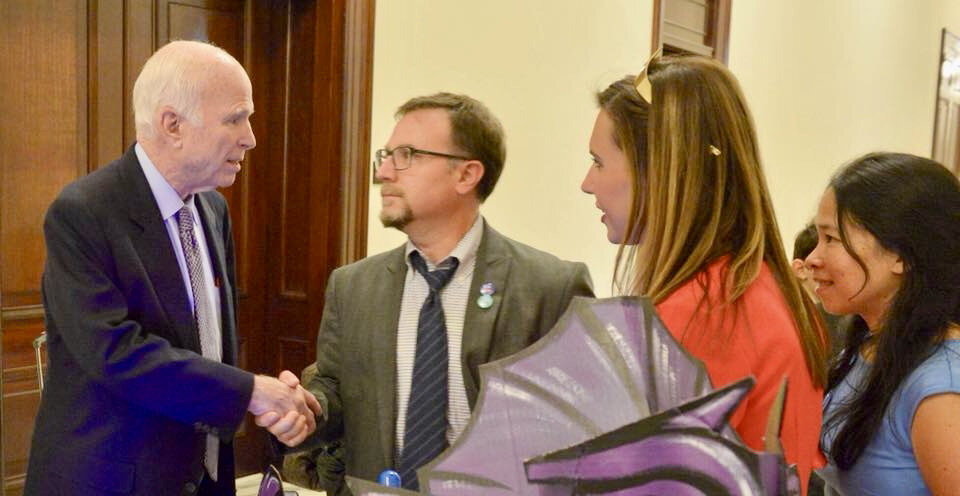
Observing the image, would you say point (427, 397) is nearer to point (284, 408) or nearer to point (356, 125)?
point (284, 408)

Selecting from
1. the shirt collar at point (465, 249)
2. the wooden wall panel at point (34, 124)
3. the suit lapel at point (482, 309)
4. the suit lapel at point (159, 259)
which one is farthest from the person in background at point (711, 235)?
the wooden wall panel at point (34, 124)

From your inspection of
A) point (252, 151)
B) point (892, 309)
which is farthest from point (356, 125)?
point (892, 309)

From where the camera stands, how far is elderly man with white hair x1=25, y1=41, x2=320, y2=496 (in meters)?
1.72

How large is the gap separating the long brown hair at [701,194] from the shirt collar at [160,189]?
1.18 metres

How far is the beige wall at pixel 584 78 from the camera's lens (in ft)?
14.1

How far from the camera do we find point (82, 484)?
1802mm

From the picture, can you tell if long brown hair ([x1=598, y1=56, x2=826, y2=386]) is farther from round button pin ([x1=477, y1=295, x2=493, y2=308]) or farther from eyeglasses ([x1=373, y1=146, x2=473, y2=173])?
eyeglasses ([x1=373, y1=146, x2=473, y2=173])

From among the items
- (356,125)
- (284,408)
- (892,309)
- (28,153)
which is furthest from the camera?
(356,125)

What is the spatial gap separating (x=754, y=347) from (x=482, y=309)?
1.06 metres

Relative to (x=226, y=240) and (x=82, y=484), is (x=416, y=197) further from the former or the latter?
(x=82, y=484)

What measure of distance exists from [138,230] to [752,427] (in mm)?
1354

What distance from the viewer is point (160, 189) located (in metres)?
1.92

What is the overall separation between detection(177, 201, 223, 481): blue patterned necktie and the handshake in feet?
0.78

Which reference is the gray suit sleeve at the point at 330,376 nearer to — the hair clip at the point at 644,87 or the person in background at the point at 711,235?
the person in background at the point at 711,235
